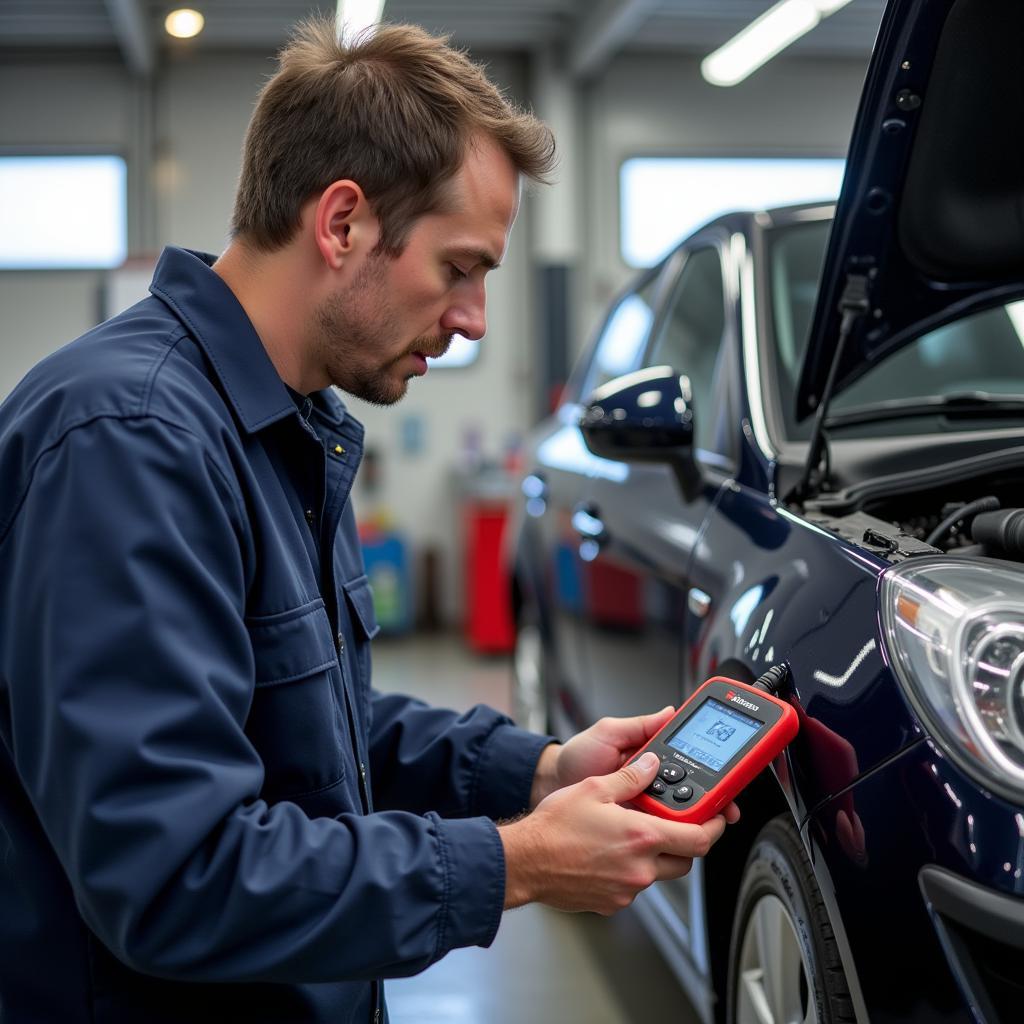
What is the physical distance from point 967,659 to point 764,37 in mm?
6454

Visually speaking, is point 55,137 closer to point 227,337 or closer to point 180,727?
point 227,337

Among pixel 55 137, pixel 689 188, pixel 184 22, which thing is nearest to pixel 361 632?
pixel 184 22

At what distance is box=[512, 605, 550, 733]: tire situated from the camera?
327 centimetres

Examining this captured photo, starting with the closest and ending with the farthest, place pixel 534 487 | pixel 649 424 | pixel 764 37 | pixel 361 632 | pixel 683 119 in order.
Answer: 1. pixel 361 632
2. pixel 649 424
3. pixel 534 487
4. pixel 764 37
5. pixel 683 119

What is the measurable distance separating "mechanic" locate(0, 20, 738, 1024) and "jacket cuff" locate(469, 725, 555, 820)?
3 centimetres

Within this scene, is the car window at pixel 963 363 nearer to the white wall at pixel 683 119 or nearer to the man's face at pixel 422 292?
the man's face at pixel 422 292

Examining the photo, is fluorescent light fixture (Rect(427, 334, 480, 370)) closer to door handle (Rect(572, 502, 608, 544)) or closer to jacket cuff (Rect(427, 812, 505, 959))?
door handle (Rect(572, 502, 608, 544))

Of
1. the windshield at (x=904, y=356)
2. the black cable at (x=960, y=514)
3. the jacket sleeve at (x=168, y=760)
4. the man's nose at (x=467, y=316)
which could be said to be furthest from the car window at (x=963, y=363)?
the jacket sleeve at (x=168, y=760)

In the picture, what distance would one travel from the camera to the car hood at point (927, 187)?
1479 mm

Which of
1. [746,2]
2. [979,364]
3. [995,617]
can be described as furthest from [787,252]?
[746,2]

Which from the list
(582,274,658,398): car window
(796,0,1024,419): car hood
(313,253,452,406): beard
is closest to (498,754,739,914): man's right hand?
(313,253,452,406): beard

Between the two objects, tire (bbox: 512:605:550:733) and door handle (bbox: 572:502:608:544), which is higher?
door handle (bbox: 572:502:608:544)

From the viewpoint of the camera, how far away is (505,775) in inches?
59.2

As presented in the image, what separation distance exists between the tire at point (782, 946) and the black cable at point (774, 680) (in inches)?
6.5
